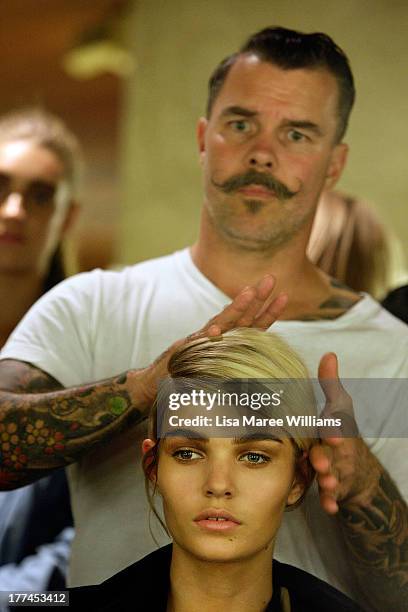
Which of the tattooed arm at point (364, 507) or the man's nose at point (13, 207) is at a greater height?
the man's nose at point (13, 207)

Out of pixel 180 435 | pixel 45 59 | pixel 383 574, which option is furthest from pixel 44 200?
pixel 383 574

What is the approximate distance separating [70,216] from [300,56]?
0.53 metres

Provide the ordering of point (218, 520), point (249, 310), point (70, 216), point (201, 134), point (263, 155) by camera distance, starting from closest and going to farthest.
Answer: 1. point (218, 520)
2. point (249, 310)
3. point (263, 155)
4. point (201, 134)
5. point (70, 216)

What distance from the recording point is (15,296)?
1.66m

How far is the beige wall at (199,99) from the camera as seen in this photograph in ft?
5.46

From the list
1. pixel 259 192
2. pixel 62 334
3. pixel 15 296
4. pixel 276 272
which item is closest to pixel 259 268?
pixel 276 272

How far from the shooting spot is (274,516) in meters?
1.32

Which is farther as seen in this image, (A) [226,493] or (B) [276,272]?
(B) [276,272]

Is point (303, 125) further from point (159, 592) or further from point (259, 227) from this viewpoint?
point (159, 592)

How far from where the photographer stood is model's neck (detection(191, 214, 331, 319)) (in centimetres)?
155

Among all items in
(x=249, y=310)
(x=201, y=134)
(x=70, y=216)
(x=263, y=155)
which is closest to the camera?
(x=249, y=310)

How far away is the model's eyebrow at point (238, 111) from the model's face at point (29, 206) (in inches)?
14.2

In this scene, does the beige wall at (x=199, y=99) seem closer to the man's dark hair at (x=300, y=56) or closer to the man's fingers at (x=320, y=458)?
the man's dark hair at (x=300, y=56)


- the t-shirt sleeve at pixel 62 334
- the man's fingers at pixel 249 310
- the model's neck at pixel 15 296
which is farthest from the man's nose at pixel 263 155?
the model's neck at pixel 15 296
